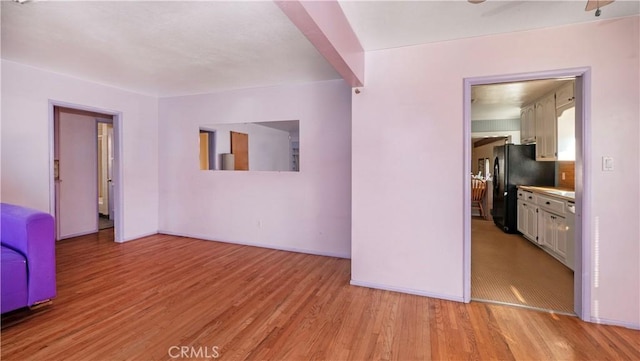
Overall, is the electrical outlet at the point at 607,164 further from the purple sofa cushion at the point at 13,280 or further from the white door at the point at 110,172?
the white door at the point at 110,172

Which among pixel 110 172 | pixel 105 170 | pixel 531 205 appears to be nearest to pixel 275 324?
pixel 531 205

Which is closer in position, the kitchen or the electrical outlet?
the electrical outlet

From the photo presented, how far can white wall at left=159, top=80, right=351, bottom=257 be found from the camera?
3.90 meters

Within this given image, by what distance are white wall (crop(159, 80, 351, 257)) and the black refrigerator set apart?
124 inches

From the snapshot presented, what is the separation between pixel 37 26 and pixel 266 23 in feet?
6.33

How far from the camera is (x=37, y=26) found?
8.13ft

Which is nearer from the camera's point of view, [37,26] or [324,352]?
[324,352]

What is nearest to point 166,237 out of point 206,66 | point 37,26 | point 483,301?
point 206,66

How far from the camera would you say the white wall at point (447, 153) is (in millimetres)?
2238

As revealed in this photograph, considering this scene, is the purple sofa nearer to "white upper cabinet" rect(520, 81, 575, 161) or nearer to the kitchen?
the kitchen

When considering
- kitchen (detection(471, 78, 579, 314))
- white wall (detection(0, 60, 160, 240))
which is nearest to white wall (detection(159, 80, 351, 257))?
white wall (detection(0, 60, 160, 240))

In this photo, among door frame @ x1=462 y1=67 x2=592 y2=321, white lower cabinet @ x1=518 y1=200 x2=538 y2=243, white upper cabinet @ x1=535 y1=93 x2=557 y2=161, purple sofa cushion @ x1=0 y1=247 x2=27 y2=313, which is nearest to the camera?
purple sofa cushion @ x1=0 y1=247 x2=27 y2=313

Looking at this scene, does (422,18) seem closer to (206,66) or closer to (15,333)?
(206,66)

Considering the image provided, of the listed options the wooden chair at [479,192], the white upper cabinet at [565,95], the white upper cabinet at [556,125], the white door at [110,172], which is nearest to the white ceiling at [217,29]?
the white upper cabinet at [565,95]
